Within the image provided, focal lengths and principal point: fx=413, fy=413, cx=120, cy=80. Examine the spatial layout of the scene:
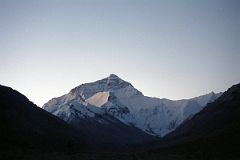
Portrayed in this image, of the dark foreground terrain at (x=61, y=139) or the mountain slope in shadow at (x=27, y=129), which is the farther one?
the mountain slope in shadow at (x=27, y=129)

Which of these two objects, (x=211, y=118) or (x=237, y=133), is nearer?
(x=237, y=133)

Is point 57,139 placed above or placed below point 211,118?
below

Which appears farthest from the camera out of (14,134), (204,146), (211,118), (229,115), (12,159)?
(211,118)

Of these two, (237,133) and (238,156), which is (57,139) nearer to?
(237,133)

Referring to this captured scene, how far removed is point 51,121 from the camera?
587ft

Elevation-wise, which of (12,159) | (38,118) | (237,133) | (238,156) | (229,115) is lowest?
(12,159)

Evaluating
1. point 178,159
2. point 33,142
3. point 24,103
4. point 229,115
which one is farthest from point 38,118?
point 178,159

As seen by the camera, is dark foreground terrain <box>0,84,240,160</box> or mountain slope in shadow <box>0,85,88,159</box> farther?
mountain slope in shadow <box>0,85,88,159</box>

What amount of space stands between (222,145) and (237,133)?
9.08 meters

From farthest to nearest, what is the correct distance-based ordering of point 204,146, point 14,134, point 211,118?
point 211,118 < point 14,134 < point 204,146

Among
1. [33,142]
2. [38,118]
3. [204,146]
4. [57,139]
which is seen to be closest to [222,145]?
[204,146]

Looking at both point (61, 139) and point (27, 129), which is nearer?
point (27, 129)

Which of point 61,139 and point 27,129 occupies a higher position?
point 61,139

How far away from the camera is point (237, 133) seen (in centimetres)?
8250
